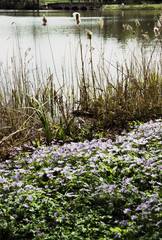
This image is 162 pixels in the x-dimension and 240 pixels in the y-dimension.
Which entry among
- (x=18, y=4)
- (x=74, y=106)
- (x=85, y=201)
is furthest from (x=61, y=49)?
(x=18, y=4)

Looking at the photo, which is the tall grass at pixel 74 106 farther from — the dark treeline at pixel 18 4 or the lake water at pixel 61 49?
the dark treeline at pixel 18 4

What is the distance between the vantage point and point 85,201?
7.02 ft

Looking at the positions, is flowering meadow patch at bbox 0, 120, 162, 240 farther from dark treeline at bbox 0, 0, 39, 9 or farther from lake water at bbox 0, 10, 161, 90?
dark treeline at bbox 0, 0, 39, 9

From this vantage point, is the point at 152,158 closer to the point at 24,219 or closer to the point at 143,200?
the point at 143,200

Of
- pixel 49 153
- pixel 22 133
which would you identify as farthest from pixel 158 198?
pixel 22 133

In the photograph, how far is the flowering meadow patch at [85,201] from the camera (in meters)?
Answer: 1.92

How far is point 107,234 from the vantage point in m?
1.88

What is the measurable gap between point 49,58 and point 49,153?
17.2 feet

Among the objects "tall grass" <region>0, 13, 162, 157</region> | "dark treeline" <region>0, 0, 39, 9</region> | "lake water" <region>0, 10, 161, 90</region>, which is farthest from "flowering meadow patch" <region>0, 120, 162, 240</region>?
"dark treeline" <region>0, 0, 39, 9</region>

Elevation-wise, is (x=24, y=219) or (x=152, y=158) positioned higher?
(x=152, y=158)

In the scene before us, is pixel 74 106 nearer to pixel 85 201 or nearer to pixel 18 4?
pixel 85 201

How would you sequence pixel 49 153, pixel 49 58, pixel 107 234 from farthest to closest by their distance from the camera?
pixel 49 58, pixel 49 153, pixel 107 234

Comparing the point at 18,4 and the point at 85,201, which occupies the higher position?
the point at 18,4

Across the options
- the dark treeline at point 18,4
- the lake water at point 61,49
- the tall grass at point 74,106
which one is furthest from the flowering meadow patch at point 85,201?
the dark treeline at point 18,4
